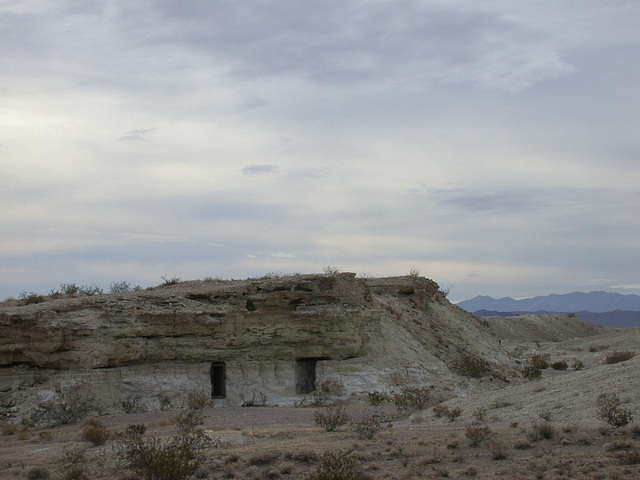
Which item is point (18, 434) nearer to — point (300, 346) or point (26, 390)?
point (26, 390)

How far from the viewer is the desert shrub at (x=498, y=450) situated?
11.3 m

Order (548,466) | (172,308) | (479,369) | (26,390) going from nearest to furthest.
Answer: (548,466), (26,390), (172,308), (479,369)

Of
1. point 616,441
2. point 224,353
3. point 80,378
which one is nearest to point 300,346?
point 224,353

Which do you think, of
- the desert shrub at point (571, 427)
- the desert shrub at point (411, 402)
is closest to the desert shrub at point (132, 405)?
the desert shrub at point (411, 402)

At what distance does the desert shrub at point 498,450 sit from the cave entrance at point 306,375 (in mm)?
12445

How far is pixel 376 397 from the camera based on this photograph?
21.5 meters

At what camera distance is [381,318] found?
2700 cm

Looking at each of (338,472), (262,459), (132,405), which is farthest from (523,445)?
(132,405)

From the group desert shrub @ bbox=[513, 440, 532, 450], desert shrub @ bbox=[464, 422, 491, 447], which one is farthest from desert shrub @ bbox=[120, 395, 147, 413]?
desert shrub @ bbox=[513, 440, 532, 450]

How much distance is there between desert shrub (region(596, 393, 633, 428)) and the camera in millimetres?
12080

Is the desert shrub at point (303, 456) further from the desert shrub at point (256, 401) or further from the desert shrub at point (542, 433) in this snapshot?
the desert shrub at point (256, 401)

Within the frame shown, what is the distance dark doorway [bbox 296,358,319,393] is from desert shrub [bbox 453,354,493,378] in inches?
256

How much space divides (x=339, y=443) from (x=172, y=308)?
406 inches

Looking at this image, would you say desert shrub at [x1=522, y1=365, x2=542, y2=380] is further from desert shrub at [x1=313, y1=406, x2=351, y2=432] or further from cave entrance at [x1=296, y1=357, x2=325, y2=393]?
desert shrub at [x1=313, y1=406, x2=351, y2=432]
